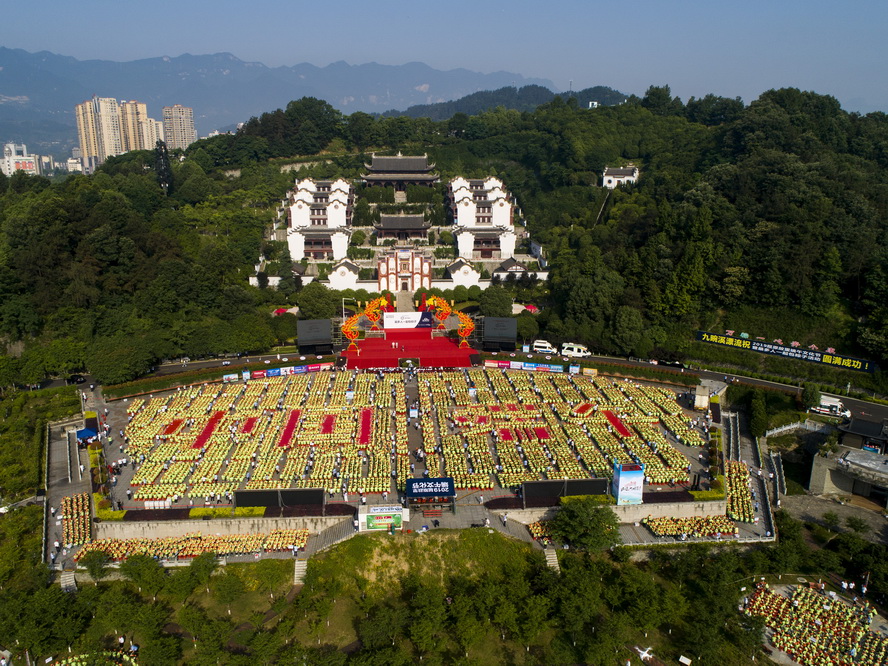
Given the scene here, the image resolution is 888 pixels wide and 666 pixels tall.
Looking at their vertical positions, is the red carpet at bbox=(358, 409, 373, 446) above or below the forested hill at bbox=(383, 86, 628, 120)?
below

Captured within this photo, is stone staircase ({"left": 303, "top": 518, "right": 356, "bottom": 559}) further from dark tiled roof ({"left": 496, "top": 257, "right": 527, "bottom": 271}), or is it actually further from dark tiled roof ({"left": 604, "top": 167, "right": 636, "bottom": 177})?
dark tiled roof ({"left": 604, "top": 167, "right": 636, "bottom": 177})

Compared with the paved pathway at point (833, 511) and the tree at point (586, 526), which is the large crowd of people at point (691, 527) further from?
the paved pathway at point (833, 511)

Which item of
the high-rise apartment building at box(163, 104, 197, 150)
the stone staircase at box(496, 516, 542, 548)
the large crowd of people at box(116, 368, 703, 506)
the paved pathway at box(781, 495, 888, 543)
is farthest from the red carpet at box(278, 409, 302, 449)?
the high-rise apartment building at box(163, 104, 197, 150)

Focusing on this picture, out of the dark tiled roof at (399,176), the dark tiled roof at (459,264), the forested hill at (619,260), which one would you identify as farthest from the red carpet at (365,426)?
the dark tiled roof at (399,176)

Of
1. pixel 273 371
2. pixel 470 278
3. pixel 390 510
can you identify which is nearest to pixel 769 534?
pixel 390 510

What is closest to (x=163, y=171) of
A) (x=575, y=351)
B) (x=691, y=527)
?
(x=575, y=351)

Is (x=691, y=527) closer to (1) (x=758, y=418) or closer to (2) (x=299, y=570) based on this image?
(1) (x=758, y=418)
